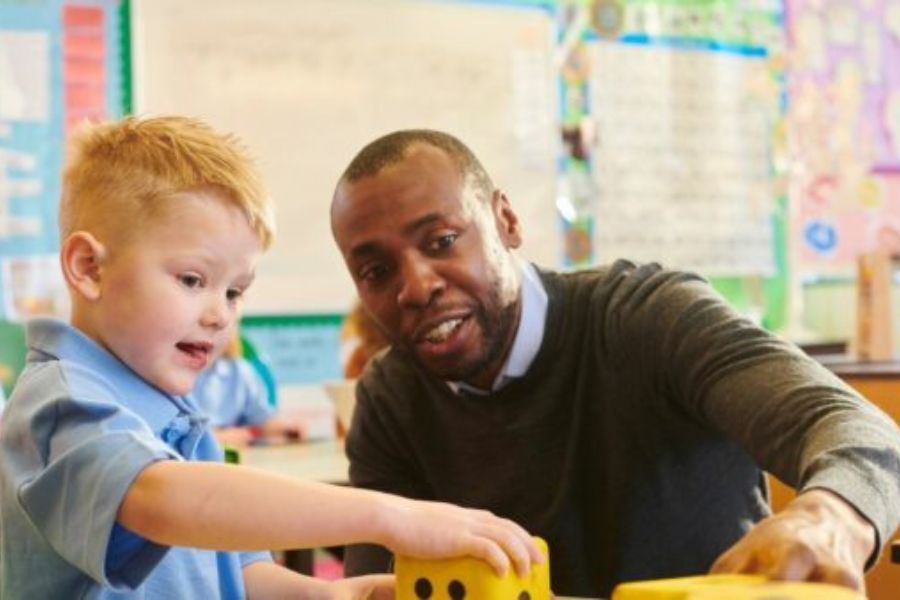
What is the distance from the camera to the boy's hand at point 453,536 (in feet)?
2.97

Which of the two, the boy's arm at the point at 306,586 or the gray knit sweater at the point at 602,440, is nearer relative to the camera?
the boy's arm at the point at 306,586

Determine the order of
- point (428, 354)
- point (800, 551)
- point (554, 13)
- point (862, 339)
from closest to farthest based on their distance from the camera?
point (800, 551) → point (428, 354) → point (862, 339) → point (554, 13)

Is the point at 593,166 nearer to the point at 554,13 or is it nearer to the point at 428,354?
the point at 554,13

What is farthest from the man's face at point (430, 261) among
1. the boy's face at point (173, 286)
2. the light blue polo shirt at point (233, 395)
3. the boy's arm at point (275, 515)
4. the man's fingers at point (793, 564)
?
the light blue polo shirt at point (233, 395)

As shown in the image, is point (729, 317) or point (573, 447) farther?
point (573, 447)

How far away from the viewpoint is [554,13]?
476 centimetres

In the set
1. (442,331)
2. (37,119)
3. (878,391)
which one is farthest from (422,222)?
(37,119)

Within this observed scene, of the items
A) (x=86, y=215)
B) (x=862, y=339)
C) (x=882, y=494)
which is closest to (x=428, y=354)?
(x=86, y=215)

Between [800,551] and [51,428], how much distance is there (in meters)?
0.60

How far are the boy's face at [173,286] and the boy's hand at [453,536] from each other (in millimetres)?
314

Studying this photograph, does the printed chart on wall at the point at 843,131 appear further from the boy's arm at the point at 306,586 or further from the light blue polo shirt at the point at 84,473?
the light blue polo shirt at the point at 84,473

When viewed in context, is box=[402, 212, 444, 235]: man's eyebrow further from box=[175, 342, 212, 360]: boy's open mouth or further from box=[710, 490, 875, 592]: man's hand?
box=[710, 490, 875, 592]: man's hand

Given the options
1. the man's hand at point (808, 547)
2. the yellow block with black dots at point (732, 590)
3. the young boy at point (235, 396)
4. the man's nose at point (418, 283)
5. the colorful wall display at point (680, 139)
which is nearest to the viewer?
the yellow block with black dots at point (732, 590)

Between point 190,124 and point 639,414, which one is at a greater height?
point 190,124
